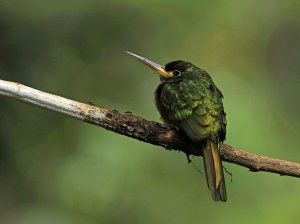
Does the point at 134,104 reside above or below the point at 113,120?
above

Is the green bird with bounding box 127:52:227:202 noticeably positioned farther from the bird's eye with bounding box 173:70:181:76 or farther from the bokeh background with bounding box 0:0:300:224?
the bokeh background with bounding box 0:0:300:224

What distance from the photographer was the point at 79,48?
6.55 metres

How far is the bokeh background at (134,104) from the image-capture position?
5324 mm

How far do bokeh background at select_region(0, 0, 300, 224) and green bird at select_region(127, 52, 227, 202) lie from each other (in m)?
1.01

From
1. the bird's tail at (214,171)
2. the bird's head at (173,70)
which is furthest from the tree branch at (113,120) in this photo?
the bird's head at (173,70)

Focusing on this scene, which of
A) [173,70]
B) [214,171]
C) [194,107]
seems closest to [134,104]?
[173,70]

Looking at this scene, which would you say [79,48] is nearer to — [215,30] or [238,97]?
[215,30]

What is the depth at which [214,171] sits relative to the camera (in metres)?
3.59

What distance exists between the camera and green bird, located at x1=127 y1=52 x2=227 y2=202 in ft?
11.8

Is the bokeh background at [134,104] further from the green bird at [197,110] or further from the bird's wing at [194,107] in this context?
the bird's wing at [194,107]

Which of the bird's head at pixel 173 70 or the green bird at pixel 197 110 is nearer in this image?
the green bird at pixel 197 110

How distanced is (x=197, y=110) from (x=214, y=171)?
0.37m

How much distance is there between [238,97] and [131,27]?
5.63 ft

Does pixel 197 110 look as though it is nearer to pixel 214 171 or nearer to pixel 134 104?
pixel 214 171
